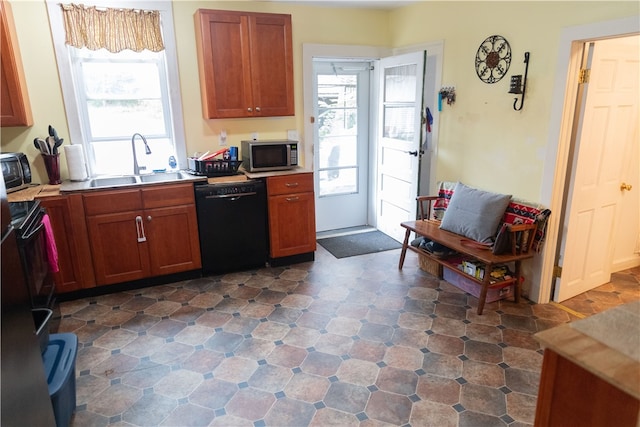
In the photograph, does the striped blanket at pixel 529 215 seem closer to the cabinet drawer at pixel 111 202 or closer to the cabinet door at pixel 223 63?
the cabinet door at pixel 223 63

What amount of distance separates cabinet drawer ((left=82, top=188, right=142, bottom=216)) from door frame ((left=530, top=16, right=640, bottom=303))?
314cm

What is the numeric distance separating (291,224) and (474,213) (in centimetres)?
162

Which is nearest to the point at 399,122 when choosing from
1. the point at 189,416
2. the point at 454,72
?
the point at 454,72

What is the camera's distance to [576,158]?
114 inches

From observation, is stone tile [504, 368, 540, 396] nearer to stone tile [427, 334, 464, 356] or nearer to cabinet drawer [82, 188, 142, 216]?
stone tile [427, 334, 464, 356]

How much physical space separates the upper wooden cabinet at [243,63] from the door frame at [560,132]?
226cm

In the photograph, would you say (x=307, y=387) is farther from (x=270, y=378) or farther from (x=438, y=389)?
(x=438, y=389)

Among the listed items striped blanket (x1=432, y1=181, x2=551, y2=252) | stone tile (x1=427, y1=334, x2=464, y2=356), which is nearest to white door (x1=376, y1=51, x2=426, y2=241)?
striped blanket (x1=432, y1=181, x2=551, y2=252)

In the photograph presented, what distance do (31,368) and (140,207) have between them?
2.02 metres

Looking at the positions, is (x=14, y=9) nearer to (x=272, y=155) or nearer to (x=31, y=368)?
(x=272, y=155)

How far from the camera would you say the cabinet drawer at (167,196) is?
3.30 metres

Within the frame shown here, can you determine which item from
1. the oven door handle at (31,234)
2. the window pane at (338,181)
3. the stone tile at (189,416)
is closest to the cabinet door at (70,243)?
the oven door handle at (31,234)

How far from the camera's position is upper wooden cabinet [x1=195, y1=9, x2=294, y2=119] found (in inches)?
139

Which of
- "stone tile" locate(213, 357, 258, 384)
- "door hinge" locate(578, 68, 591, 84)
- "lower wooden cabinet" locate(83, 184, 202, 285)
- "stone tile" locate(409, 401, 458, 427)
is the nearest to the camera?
"stone tile" locate(409, 401, 458, 427)
